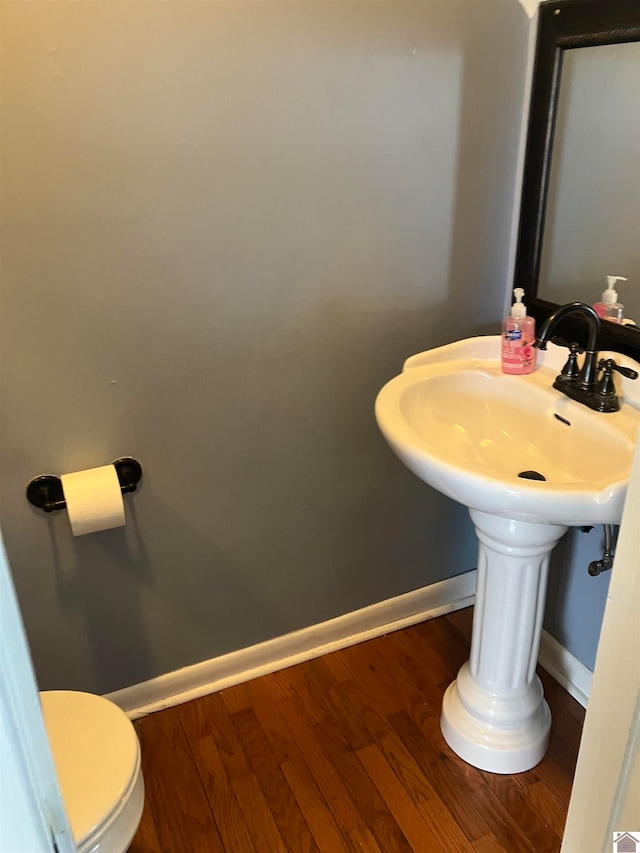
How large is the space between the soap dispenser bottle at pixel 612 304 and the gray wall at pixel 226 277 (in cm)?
32

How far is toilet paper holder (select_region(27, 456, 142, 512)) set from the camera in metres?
1.47

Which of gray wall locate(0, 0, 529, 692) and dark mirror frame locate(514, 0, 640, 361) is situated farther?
dark mirror frame locate(514, 0, 640, 361)

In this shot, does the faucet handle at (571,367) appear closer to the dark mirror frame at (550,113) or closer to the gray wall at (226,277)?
the dark mirror frame at (550,113)

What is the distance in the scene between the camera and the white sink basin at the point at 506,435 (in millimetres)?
1161

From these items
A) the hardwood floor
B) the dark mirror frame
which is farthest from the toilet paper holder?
the dark mirror frame

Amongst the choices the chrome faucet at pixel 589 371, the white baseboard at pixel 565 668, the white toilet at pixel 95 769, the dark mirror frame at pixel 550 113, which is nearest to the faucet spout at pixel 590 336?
the chrome faucet at pixel 589 371

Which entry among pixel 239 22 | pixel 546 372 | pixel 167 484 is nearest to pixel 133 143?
pixel 239 22

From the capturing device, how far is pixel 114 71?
1260 mm

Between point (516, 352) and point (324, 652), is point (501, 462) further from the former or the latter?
point (324, 652)

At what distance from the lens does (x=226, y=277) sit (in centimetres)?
148

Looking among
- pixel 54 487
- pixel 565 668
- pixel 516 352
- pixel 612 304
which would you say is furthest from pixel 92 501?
pixel 565 668

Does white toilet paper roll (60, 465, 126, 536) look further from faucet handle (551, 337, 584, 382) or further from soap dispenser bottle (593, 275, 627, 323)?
soap dispenser bottle (593, 275, 627, 323)

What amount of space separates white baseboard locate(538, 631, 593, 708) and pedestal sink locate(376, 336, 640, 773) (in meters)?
0.16

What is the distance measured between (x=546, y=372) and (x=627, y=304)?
216mm
